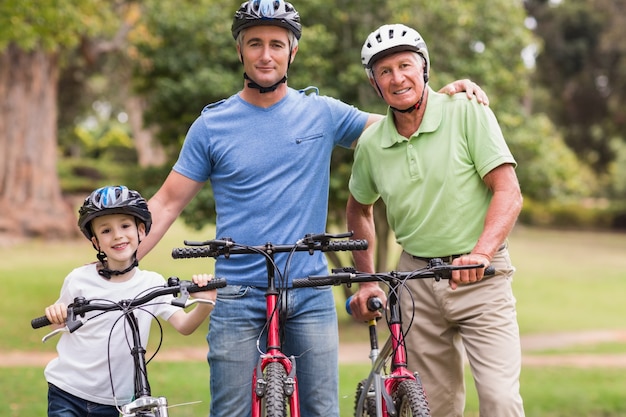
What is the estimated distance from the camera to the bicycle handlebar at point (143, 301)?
3.71m

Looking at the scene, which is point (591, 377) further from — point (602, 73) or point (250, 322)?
point (602, 73)

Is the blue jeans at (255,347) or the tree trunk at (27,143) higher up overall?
the tree trunk at (27,143)

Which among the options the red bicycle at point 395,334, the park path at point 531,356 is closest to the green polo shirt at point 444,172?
the red bicycle at point 395,334

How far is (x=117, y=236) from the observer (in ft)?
13.5

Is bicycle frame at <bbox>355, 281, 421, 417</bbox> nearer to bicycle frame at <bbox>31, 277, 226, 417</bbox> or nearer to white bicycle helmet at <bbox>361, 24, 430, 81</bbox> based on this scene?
bicycle frame at <bbox>31, 277, 226, 417</bbox>

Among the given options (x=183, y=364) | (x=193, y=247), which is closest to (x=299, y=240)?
(x=193, y=247)

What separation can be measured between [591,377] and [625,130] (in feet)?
94.7

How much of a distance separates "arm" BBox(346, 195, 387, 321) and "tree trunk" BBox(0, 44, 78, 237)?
2395 centimetres

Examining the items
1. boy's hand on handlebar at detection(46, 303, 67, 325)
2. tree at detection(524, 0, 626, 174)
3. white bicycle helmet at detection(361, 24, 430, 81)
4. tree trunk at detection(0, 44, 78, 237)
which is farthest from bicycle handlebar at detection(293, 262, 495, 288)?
tree at detection(524, 0, 626, 174)

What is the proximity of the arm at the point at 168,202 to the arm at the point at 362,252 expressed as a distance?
34.3 inches

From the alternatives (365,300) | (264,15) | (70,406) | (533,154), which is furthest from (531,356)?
(70,406)

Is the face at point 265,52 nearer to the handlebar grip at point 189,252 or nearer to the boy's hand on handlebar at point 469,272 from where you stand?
the handlebar grip at point 189,252

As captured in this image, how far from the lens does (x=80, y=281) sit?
4152mm

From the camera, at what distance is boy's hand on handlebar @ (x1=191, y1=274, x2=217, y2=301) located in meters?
3.79
